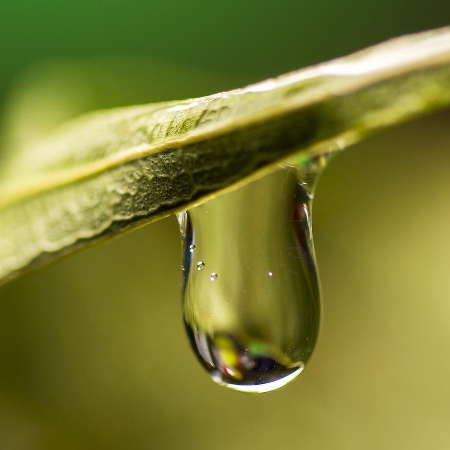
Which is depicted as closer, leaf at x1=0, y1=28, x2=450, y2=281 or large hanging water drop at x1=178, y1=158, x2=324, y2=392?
leaf at x1=0, y1=28, x2=450, y2=281

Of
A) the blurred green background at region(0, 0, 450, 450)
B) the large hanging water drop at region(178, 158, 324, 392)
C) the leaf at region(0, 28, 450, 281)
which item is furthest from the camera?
the blurred green background at region(0, 0, 450, 450)

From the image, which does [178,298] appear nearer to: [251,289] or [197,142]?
[251,289]

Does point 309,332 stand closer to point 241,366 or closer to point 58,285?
point 241,366

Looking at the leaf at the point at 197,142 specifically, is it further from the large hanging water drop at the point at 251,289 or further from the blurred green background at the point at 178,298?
the blurred green background at the point at 178,298

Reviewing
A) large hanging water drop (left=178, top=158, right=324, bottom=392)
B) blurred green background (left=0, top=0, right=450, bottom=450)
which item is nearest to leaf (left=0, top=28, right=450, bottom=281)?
large hanging water drop (left=178, top=158, right=324, bottom=392)

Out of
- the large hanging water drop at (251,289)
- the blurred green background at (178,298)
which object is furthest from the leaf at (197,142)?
the blurred green background at (178,298)

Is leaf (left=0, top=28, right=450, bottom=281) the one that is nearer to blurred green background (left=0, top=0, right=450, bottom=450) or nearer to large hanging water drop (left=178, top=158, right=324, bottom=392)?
large hanging water drop (left=178, top=158, right=324, bottom=392)
